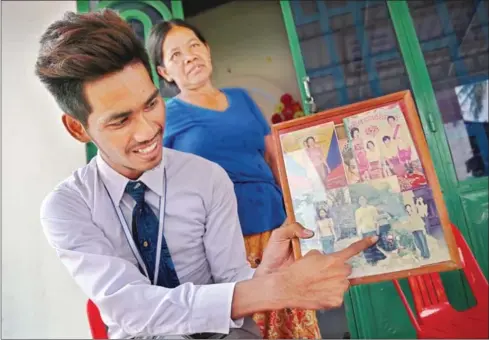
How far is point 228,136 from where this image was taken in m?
0.70

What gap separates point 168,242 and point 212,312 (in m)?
0.13

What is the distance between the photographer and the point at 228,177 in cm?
66

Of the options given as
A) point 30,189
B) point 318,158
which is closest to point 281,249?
point 318,158

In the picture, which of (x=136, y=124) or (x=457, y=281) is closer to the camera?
(x=136, y=124)

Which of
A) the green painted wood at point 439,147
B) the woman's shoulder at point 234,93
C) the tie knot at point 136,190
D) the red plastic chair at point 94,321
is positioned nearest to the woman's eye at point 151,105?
the tie knot at point 136,190

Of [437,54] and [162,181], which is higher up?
[437,54]

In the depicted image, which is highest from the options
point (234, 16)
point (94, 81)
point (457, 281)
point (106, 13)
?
point (234, 16)

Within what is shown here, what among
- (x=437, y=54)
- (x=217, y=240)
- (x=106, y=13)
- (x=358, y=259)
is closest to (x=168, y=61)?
(x=106, y=13)

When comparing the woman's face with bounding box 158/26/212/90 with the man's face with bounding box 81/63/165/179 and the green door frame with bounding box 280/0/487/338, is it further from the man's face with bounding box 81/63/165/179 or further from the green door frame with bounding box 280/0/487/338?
the green door frame with bounding box 280/0/487/338

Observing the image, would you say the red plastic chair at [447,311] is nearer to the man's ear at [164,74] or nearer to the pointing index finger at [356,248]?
the pointing index finger at [356,248]

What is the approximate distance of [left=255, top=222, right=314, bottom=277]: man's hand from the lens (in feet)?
1.76

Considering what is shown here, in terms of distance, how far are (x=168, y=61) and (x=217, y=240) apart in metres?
0.32

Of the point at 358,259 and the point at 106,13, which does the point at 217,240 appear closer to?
the point at 358,259

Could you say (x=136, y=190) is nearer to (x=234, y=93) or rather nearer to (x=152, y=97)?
(x=152, y=97)
